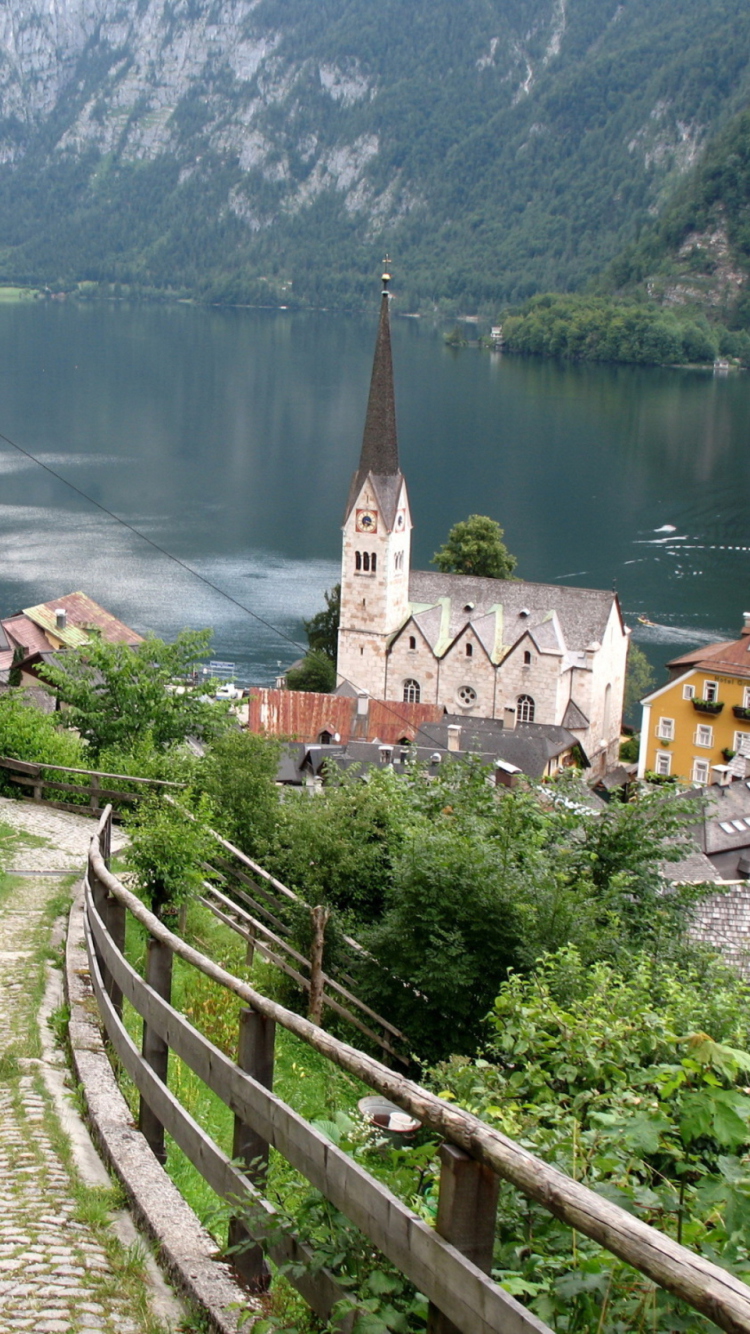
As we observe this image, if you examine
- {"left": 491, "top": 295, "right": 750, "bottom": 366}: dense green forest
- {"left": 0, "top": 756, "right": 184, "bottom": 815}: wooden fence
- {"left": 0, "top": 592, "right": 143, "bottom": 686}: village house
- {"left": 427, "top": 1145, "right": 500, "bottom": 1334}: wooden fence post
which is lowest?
{"left": 0, "top": 592, "right": 143, "bottom": 686}: village house

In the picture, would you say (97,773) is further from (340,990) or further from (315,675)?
(315,675)

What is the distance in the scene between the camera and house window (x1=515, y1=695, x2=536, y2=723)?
50.1 m

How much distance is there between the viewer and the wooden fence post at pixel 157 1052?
14.8 feet

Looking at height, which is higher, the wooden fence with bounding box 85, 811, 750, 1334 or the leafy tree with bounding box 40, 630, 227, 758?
the wooden fence with bounding box 85, 811, 750, 1334

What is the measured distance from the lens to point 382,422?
5341 cm

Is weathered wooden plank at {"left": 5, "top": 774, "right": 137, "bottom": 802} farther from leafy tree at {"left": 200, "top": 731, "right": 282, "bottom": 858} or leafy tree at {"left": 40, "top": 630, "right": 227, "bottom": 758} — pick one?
leafy tree at {"left": 40, "top": 630, "right": 227, "bottom": 758}

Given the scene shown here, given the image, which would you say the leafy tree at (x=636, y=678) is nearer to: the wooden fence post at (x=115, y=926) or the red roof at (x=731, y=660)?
the red roof at (x=731, y=660)

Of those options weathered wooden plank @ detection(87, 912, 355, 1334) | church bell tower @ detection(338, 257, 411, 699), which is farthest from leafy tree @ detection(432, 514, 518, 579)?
weathered wooden plank @ detection(87, 912, 355, 1334)

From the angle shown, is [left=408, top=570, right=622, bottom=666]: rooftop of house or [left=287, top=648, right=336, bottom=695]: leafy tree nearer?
[left=408, top=570, right=622, bottom=666]: rooftop of house

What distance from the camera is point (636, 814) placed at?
15711 mm

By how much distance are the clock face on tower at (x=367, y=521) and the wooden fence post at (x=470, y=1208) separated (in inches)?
1984

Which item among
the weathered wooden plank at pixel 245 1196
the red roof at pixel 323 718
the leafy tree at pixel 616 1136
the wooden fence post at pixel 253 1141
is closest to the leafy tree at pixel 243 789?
the leafy tree at pixel 616 1136

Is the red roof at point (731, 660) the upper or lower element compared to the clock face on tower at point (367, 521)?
lower

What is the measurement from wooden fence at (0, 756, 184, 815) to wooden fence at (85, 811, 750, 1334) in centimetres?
1024
